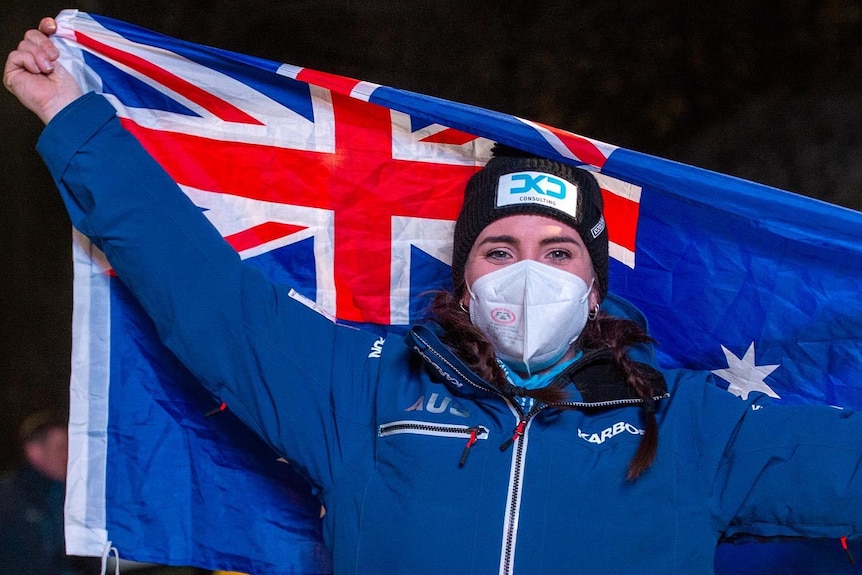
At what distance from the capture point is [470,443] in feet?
5.93

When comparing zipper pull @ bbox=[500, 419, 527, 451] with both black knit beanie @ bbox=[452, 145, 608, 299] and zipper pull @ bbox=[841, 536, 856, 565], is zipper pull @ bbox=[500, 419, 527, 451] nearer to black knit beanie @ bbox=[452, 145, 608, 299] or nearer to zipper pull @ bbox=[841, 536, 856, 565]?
black knit beanie @ bbox=[452, 145, 608, 299]

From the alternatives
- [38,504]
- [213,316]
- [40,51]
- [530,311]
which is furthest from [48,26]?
[38,504]

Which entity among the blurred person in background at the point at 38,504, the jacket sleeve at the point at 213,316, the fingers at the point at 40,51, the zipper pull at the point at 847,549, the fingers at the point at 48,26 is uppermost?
the fingers at the point at 48,26

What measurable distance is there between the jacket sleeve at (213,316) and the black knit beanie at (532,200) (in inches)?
15.4

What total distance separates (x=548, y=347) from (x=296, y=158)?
0.75m

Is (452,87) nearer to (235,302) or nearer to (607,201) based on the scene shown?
(607,201)

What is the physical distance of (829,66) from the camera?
2.95m

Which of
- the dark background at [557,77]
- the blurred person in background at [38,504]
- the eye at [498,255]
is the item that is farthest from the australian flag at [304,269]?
the blurred person in background at [38,504]

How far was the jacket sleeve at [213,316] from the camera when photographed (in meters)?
1.94

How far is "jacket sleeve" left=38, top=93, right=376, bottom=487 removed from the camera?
6.37ft

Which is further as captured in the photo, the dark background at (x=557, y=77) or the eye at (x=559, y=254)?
the dark background at (x=557, y=77)

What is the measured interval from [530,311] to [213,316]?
634 millimetres

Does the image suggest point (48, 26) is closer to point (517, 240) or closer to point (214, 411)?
point (214, 411)

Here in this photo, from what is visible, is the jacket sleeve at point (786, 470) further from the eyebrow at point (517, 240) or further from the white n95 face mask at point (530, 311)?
the eyebrow at point (517, 240)
